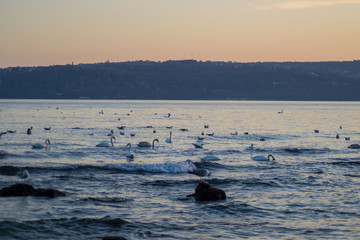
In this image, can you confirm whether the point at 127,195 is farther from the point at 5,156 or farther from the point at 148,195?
the point at 5,156

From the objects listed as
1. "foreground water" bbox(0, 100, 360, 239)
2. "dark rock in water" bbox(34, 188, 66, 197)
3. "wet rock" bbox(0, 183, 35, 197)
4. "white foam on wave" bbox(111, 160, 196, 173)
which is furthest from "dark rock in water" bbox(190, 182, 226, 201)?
"white foam on wave" bbox(111, 160, 196, 173)

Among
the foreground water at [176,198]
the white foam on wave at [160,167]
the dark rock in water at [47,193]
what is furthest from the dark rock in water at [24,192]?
the white foam on wave at [160,167]

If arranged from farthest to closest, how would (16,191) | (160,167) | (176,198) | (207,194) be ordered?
(160,167) < (176,198) < (207,194) < (16,191)

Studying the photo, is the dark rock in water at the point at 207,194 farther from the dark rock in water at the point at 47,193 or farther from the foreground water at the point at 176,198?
the dark rock in water at the point at 47,193

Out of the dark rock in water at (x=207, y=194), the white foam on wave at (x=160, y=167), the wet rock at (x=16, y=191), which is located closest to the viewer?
the wet rock at (x=16, y=191)

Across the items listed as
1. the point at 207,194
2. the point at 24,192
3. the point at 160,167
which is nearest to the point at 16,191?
the point at 24,192

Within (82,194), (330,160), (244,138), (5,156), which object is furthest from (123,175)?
Result: (244,138)

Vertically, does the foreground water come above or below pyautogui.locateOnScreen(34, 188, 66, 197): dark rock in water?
below

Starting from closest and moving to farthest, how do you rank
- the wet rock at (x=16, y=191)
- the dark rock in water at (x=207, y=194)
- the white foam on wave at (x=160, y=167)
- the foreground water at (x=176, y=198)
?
the foreground water at (x=176, y=198), the wet rock at (x=16, y=191), the dark rock in water at (x=207, y=194), the white foam on wave at (x=160, y=167)

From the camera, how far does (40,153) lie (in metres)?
31.7

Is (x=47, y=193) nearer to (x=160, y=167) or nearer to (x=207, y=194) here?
(x=207, y=194)

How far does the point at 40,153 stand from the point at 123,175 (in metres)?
9.60

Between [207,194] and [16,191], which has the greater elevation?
[16,191]

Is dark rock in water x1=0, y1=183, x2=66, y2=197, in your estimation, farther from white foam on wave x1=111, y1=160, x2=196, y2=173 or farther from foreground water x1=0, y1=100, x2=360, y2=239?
white foam on wave x1=111, y1=160, x2=196, y2=173
